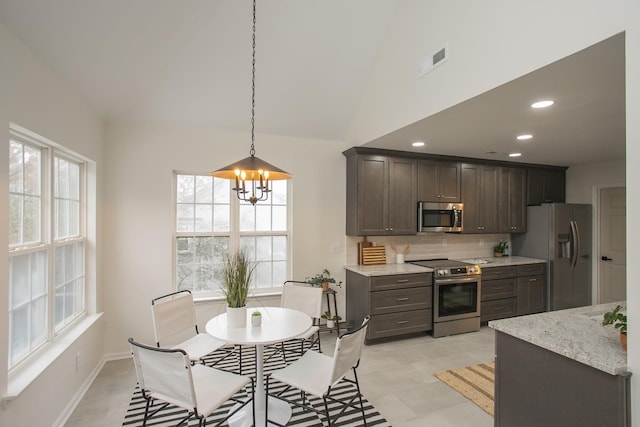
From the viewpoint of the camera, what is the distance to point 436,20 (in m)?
2.65

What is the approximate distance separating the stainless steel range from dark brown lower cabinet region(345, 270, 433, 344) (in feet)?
0.34

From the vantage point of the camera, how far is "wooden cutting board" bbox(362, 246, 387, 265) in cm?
445

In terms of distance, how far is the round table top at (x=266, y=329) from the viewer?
2.23m

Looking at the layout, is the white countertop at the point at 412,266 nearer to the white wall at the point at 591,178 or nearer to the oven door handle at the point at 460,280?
the oven door handle at the point at 460,280

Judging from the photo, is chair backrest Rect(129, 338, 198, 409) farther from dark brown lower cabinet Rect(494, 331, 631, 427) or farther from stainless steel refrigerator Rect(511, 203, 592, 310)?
stainless steel refrigerator Rect(511, 203, 592, 310)

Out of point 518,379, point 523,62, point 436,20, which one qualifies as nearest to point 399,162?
point 436,20

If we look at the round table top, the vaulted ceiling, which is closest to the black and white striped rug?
the round table top

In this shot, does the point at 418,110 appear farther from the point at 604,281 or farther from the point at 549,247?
the point at 604,281

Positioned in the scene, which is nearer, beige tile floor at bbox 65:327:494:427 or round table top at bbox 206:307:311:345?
round table top at bbox 206:307:311:345

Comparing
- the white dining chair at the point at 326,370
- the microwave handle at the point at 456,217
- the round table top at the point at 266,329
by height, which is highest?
the microwave handle at the point at 456,217

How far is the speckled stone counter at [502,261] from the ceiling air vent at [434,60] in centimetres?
292

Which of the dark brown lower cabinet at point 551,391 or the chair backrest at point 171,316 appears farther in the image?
the chair backrest at point 171,316

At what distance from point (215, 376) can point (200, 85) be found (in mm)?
2703

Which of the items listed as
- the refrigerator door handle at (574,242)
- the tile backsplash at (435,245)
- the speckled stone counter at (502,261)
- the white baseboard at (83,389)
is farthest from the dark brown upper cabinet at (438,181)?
the white baseboard at (83,389)
